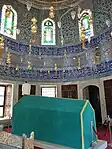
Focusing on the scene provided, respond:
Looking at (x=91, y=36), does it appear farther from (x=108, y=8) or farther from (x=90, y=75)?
(x=90, y=75)

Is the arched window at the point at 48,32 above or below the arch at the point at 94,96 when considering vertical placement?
above

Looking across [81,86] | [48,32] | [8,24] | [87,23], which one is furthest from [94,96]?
[8,24]

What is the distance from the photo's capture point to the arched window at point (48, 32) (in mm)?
8359

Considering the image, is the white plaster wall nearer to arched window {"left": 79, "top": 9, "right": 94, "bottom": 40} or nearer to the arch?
the arch

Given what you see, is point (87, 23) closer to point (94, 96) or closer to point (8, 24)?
point (94, 96)

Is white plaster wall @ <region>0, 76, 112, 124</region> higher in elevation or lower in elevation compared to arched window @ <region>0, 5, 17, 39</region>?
lower

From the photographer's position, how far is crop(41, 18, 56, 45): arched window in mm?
8359

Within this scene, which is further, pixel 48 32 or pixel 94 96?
pixel 48 32

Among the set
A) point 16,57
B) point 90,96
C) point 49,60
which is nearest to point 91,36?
point 49,60

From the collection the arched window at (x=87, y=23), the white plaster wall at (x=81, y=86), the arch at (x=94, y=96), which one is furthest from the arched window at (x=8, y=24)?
the arch at (x=94, y=96)

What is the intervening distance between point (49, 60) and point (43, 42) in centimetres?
122

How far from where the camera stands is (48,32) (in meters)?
8.51

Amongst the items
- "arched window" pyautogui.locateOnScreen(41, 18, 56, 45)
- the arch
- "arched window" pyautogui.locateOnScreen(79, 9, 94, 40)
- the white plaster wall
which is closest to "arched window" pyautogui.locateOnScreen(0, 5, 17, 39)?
"arched window" pyautogui.locateOnScreen(41, 18, 56, 45)

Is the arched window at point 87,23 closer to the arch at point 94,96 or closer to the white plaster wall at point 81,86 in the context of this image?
the white plaster wall at point 81,86
